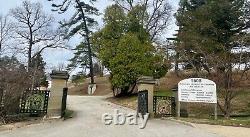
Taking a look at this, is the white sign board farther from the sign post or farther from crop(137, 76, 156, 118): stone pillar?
crop(137, 76, 156, 118): stone pillar

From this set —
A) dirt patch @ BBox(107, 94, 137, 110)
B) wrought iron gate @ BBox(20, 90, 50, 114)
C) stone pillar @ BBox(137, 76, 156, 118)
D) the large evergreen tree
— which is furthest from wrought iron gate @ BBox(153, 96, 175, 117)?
the large evergreen tree

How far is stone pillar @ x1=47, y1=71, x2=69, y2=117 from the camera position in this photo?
13.0 m

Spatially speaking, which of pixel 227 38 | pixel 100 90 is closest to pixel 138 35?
pixel 227 38

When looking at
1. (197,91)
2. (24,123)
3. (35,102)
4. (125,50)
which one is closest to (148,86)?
(197,91)

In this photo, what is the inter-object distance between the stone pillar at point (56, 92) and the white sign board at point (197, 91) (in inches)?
205

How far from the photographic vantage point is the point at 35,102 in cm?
1280

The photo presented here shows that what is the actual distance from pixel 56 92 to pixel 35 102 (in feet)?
3.04

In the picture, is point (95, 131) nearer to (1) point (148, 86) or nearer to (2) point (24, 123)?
(2) point (24, 123)

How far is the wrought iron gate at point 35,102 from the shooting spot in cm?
1242

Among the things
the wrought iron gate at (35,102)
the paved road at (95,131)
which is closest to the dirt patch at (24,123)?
the paved road at (95,131)

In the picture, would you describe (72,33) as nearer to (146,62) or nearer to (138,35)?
(138,35)

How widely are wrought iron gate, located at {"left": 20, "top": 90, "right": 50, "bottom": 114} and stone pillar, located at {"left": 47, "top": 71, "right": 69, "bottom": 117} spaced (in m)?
0.24

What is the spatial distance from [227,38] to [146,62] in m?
6.74

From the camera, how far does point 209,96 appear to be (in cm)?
1442
